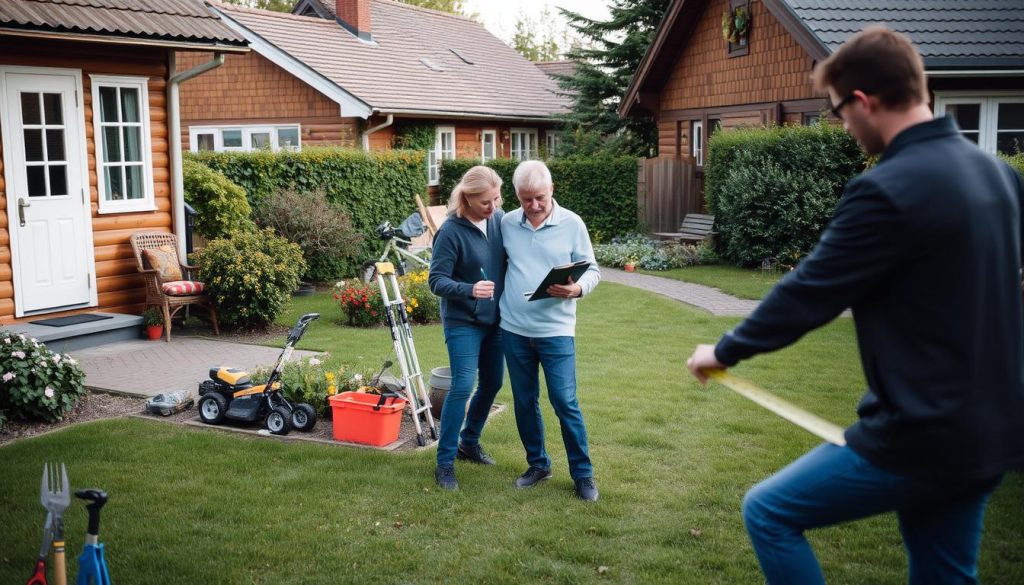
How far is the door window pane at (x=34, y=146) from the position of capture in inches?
416

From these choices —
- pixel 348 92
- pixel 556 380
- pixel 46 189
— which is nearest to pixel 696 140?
pixel 348 92

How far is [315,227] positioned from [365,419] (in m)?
9.21

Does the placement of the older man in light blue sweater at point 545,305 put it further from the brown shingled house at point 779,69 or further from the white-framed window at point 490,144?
the white-framed window at point 490,144

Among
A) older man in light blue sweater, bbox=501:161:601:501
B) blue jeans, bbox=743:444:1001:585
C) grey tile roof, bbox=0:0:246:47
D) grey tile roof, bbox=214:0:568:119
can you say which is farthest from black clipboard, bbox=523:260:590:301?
grey tile roof, bbox=214:0:568:119

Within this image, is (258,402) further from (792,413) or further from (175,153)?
(175,153)

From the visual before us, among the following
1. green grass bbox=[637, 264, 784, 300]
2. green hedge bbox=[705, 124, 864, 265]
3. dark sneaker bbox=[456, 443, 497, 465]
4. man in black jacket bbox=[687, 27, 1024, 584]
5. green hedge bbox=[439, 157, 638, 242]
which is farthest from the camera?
green hedge bbox=[439, 157, 638, 242]

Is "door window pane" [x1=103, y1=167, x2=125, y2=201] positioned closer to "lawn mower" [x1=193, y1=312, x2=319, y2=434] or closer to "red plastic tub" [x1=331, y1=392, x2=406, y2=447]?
"lawn mower" [x1=193, y1=312, x2=319, y2=434]

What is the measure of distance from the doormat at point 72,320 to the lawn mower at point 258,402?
13.0ft

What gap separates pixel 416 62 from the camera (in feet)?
90.9

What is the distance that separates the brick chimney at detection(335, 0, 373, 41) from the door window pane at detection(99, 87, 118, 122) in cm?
1629

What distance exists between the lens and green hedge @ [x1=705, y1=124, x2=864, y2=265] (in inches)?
630

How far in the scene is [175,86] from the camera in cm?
1220

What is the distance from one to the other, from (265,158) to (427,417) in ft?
32.3

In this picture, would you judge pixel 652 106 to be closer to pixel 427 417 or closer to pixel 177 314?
pixel 177 314
